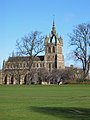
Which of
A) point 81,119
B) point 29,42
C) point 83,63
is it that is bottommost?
point 81,119

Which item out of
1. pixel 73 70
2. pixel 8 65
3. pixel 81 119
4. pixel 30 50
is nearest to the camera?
pixel 81 119

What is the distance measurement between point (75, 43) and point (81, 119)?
65.2 m

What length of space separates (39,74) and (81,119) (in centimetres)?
14232

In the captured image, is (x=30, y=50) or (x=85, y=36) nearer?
(x=85, y=36)

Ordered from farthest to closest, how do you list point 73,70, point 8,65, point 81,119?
point 8,65 → point 73,70 → point 81,119

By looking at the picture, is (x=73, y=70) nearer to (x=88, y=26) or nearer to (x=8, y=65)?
(x=8, y=65)

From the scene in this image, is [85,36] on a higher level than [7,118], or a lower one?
higher

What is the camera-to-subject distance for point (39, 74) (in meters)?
156

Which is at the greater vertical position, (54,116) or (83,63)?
(83,63)

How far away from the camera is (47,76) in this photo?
158 m

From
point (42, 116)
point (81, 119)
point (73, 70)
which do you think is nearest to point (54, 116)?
point (42, 116)

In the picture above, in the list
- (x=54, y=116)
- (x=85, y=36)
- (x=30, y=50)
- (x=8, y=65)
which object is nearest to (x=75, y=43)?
(x=85, y=36)

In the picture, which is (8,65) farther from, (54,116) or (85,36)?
(54,116)

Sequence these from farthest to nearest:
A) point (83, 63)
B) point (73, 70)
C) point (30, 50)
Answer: point (73, 70), point (30, 50), point (83, 63)
